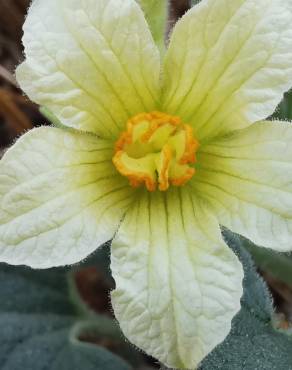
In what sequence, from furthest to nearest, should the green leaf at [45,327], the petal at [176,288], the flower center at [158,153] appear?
the green leaf at [45,327] → the flower center at [158,153] → the petal at [176,288]

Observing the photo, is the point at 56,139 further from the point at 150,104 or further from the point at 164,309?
the point at 164,309

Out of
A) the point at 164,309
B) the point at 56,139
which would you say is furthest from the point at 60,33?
the point at 164,309

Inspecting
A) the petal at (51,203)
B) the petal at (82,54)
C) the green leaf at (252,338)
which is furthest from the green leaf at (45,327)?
the petal at (82,54)

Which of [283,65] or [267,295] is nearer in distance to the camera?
[283,65]

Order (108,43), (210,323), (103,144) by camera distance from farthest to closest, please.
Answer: (103,144) → (108,43) → (210,323)

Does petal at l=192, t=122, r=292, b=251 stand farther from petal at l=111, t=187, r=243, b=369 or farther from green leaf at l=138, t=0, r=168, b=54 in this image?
green leaf at l=138, t=0, r=168, b=54

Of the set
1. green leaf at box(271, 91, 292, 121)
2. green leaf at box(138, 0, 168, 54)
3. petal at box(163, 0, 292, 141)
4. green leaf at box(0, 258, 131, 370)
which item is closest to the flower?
petal at box(163, 0, 292, 141)

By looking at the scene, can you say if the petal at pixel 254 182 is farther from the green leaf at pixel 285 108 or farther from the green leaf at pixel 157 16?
the green leaf at pixel 285 108

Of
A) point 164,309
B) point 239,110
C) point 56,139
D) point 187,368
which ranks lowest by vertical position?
point 187,368
